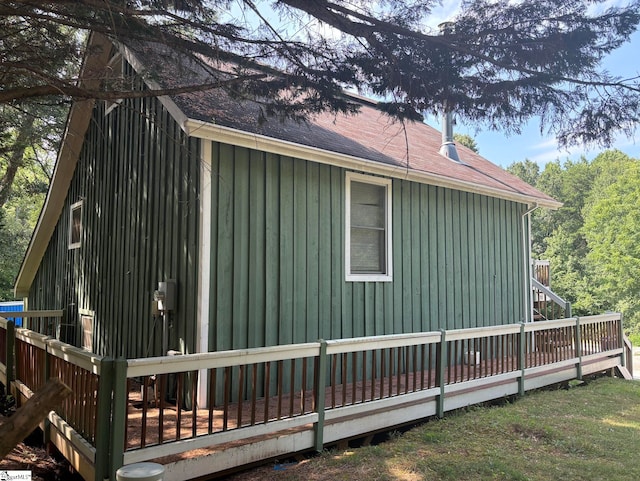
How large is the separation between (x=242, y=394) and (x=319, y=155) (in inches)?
116

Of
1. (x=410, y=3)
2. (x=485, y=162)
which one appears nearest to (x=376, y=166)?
(x=410, y=3)

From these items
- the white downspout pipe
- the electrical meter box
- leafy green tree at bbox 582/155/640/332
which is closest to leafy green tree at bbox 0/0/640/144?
the electrical meter box

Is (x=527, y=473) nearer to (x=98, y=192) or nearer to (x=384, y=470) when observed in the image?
(x=384, y=470)

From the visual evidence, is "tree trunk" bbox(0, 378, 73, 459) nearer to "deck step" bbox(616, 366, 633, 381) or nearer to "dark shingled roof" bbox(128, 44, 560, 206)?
"dark shingled roof" bbox(128, 44, 560, 206)

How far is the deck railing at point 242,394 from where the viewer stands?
3.26m

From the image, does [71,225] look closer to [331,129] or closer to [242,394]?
[331,129]

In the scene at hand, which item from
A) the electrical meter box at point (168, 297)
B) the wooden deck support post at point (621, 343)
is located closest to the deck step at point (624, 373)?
the wooden deck support post at point (621, 343)

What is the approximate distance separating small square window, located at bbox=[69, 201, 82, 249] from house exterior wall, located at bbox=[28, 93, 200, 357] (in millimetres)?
180

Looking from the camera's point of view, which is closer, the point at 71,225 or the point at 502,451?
the point at 502,451

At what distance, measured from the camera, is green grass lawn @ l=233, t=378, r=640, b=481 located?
395 centimetres

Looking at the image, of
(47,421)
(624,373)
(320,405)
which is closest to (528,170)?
(624,373)

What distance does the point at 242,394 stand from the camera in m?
4.20

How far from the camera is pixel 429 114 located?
4.66 meters

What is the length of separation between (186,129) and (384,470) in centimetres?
362
